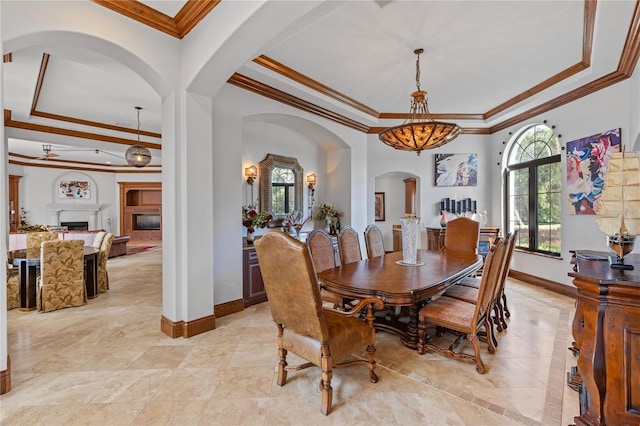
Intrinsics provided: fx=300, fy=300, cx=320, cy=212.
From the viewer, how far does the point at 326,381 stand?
187 centimetres

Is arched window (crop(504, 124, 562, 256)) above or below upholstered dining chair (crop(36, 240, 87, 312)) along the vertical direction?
above

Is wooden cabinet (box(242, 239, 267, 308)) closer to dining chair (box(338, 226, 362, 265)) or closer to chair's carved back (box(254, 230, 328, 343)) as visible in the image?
dining chair (box(338, 226, 362, 265))

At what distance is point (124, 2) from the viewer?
8.18 feet

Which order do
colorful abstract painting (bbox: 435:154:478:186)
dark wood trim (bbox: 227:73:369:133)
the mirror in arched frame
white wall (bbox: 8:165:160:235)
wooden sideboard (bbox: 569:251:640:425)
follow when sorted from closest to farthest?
1. wooden sideboard (bbox: 569:251:640:425)
2. dark wood trim (bbox: 227:73:369:133)
3. the mirror in arched frame
4. colorful abstract painting (bbox: 435:154:478:186)
5. white wall (bbox: 8:165:160:235)

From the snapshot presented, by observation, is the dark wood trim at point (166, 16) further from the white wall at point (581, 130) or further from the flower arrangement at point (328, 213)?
the white wall at point (581, 130)

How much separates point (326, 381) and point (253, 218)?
9.47 feet

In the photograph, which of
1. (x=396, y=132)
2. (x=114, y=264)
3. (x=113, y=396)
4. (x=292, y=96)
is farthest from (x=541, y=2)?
(x=114, y=264)

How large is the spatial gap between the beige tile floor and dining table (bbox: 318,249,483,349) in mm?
260

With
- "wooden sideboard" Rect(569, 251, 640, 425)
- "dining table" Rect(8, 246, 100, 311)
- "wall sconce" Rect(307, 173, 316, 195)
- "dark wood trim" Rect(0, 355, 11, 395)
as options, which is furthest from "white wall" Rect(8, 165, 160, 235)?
"wooden sideboard" Rect(569, 251, 640, 425)

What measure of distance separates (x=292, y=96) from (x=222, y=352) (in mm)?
3391

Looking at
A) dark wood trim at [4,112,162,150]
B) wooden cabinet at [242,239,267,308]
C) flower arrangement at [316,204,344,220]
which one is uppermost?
dark wood trim at [4,112,162,150]

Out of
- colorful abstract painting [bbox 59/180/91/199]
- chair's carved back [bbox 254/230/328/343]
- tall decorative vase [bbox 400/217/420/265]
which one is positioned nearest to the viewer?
chair's carved back [bbox 254/230/328/343]

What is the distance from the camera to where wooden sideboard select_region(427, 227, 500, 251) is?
5.58 m

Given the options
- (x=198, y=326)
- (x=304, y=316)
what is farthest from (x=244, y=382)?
(x=198, y=326)
